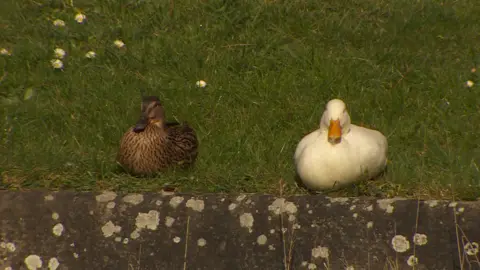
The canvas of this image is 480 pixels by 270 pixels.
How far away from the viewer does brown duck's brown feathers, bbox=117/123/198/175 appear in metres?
5.26

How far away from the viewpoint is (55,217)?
428 cm

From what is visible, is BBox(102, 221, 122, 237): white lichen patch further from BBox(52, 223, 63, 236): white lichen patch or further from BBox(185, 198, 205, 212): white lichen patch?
BBox(185, 198, 205, 212): white lichen patch

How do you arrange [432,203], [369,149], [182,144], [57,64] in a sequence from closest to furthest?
[432,203]
[369,149]
[182,144]
[57,64]

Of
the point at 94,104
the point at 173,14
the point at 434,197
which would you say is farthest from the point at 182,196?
the point at 173,14

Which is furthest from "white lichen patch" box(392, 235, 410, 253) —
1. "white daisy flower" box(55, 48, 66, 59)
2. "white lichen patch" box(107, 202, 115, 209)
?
"white daisy flower" box(55, 48, 66, 59)

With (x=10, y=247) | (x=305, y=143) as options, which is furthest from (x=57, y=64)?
(x=10, y=247)

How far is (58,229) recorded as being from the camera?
427 cm

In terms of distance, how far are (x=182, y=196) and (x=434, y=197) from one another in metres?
1.31

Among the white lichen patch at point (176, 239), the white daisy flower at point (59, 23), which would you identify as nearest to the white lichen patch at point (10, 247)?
the white lichen patch at point (176, 239)

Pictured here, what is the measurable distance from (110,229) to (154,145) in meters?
1.27

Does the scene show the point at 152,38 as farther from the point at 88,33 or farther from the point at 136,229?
the point at 136,229

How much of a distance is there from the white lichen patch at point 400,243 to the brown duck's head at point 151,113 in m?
2.10

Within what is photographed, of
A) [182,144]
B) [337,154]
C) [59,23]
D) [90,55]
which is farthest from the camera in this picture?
[59,23]

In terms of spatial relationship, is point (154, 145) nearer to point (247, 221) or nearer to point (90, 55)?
point (247, 221)
